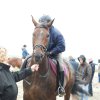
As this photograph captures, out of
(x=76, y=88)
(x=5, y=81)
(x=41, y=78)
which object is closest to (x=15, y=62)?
(x=76, y=88)

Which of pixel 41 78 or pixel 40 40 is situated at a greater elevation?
pixel 40 40

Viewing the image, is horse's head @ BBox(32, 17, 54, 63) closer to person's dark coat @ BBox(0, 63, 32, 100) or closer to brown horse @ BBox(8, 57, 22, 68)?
person's dark coat @ BBox(0, 63, 32, 100)

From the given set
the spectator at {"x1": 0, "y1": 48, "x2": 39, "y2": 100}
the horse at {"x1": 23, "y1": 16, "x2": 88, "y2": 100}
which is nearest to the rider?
the horse at {"x1": 23, "y1": 16, "x2": 88, "y2": 100}

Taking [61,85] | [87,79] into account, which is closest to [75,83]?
[87,79]

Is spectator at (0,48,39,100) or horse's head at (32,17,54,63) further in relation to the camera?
horse's head at (32,17,54,63)

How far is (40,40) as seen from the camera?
30.1ft

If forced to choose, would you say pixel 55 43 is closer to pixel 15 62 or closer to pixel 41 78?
pixel 41 78

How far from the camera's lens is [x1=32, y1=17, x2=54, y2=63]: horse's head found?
880cm

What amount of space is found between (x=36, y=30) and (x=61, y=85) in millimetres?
1932

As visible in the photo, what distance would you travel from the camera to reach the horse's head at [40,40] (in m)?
8.80

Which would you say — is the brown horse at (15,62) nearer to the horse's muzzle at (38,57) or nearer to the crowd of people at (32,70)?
the crowd of people at (32,70)

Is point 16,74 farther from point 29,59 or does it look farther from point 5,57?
point 29,59

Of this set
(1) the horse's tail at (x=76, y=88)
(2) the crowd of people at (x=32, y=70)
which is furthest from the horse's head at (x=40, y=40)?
(1) the horse's tail at (x=76, y=88)

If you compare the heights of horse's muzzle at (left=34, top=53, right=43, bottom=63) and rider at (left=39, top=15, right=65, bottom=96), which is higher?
rider at (left=39, top=15, right=65, bottom=96)
